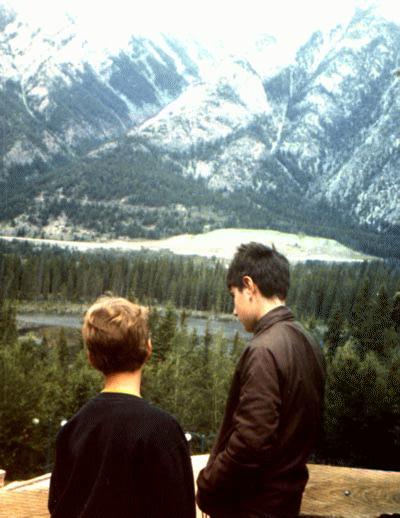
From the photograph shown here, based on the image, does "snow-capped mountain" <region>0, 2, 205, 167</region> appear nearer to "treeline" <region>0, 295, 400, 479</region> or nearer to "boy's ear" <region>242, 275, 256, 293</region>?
"treeline" <region>0, 295, 400, 479</region>

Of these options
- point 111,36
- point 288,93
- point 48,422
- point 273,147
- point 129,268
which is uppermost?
point 111,36

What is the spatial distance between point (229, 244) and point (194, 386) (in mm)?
9213

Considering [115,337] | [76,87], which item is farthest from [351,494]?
[76,87]

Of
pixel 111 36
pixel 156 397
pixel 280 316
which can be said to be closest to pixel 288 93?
pixel 156 397

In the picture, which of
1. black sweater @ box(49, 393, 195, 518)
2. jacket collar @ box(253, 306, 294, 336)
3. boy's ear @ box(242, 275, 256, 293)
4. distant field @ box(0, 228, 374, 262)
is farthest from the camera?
distant field @ box(0, 228, 374, 262)

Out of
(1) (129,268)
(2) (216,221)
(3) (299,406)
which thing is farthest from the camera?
(1) (129,268)

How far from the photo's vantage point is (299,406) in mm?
2051

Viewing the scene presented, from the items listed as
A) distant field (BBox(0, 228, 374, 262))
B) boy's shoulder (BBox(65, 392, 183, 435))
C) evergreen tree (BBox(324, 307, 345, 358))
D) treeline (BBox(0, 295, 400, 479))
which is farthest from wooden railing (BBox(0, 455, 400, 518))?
evergreen tree (BBox(324, 307, 345, 358))

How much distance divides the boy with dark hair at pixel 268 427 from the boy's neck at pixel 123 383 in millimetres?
384

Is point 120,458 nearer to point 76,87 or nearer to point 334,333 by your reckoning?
point 334,333

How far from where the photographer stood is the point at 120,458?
5.34ft

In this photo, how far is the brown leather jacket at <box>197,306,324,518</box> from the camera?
6.48 ft

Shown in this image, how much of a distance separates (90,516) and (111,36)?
101 m

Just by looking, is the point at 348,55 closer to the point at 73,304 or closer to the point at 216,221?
the point at 216,221
